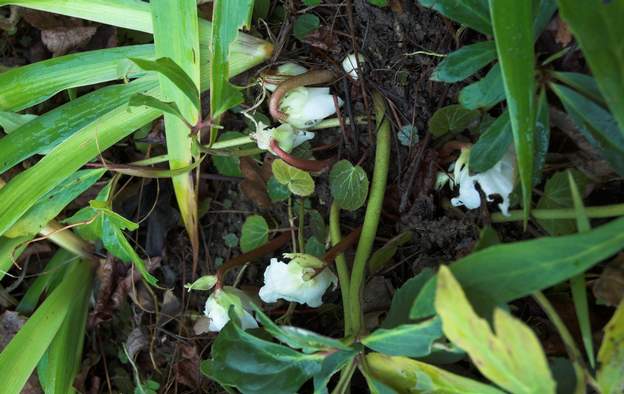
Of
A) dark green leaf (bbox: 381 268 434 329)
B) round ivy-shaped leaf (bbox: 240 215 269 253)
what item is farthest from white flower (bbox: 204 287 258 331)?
dark green leaf (bbox: 381 268 434 329)

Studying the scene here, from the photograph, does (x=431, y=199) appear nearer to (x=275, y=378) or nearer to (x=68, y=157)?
(x=275, y=378)

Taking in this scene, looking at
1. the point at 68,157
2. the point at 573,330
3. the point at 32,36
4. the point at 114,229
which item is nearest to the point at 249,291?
the point at 114,229

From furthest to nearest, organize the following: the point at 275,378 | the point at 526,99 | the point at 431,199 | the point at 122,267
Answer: the point at 122,267 → the point at 431,199 → the point at 275,378 → the point at 526,99

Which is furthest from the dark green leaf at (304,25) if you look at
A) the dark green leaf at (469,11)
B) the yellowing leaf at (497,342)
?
the yellowing leaf at (497,342)

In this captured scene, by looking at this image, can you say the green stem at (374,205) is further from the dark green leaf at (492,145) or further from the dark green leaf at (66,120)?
the dark green leaf at (66,120)

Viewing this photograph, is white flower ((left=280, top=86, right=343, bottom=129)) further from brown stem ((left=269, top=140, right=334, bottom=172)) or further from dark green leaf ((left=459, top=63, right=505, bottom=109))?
dark green leaf ((left=459, top=63, right=505, bottom=109))

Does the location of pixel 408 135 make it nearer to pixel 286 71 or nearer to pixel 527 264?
pixel 286 71

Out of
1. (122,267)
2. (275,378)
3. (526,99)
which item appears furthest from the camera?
(122,267)
